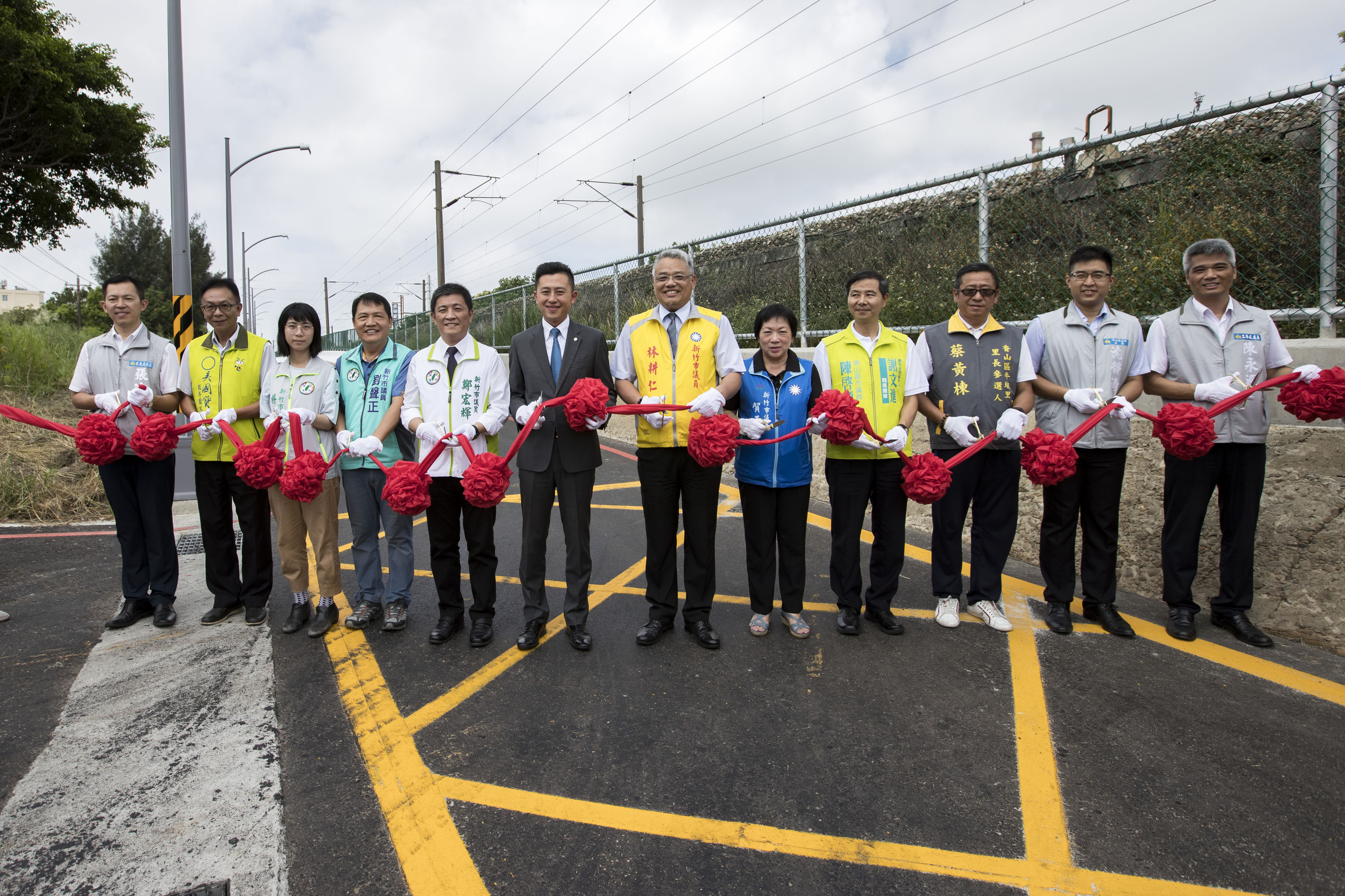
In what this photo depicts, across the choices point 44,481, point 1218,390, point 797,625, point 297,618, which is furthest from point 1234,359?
point 44,481

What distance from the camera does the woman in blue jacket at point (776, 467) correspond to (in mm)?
3926

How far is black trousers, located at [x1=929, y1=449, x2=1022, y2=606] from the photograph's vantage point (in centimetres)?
413

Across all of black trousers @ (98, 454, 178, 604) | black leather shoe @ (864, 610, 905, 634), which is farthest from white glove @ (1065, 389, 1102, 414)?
black trousers @ (98, 454, 178, 604)

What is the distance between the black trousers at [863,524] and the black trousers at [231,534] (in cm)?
339

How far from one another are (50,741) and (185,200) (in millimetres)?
8039

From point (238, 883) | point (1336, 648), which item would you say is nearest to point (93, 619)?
point (238, 883)

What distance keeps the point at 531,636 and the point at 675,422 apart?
56.5 inches

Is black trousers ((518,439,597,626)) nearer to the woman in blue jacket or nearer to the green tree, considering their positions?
the woman in blue jacket

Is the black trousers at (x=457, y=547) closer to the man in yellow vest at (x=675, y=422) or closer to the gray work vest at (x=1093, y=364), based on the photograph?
the man in yellow vest at (x=675, y=422)

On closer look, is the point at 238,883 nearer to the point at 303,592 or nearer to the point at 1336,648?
the point at 303,592

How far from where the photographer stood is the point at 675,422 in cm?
385

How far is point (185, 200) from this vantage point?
8.90 meters

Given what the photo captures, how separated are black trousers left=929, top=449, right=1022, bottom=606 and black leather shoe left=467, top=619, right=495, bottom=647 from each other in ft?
8.59

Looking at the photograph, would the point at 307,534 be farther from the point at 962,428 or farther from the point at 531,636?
the point at 962,428
